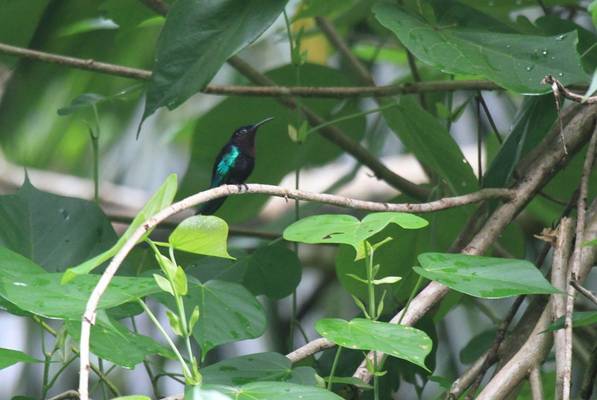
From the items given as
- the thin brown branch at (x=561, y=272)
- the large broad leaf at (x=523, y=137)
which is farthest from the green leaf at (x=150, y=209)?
the large broad leaf at (x=523, y=137)

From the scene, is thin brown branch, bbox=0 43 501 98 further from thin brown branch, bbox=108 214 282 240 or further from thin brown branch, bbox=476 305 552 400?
thin brown branch, bbox=476 305 552 400

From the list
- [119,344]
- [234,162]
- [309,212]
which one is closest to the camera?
[119,344]

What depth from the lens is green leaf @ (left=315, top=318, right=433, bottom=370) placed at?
124cm

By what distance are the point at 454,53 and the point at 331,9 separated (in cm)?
79

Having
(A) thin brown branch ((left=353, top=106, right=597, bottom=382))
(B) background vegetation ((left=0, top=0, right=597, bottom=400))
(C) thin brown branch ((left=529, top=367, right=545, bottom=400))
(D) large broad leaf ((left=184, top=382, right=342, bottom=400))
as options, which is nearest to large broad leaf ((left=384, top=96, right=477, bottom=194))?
(B) background vegetation ((left=0, top=0, right=597, bottom=400))

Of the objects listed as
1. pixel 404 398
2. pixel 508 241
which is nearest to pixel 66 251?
pixel 508 241

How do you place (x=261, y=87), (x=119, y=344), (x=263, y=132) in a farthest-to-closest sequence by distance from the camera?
(x=263, y=132) → (x=261, y=87) → (x=119, y=344)

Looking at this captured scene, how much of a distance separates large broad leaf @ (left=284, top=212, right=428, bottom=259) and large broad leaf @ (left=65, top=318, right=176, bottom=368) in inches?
9.4

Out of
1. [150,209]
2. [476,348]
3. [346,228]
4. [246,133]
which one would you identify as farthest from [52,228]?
[476,348]

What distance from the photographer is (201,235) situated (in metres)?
1.24

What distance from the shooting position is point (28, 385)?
560 centimetres

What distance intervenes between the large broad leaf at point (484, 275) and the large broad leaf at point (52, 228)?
76cm

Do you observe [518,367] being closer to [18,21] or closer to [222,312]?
[222,312]

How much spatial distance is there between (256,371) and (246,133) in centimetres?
105
